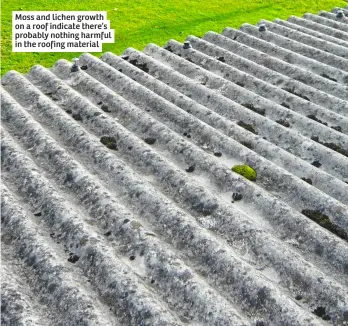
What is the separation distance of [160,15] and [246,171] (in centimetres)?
1389

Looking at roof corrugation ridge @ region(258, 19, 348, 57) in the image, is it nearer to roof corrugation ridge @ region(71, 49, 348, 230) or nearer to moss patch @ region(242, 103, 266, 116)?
moss patch @ region(242, 103, 266, 116)

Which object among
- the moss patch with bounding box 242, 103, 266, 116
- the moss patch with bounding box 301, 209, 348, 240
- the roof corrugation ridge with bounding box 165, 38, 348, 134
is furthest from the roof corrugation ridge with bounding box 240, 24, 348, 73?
the moss patch with bounding box 301, 209, 348, 240

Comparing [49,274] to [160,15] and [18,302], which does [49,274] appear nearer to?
[18,302]

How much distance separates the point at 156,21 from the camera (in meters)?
16.8

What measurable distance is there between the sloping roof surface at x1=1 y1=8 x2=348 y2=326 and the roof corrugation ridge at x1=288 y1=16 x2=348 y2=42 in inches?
43.4

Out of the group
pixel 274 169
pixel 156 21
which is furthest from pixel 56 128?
pixel 156 21

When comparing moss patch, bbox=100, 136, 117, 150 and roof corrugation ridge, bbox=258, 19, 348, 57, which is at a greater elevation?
roof corrugation ridge, bbox=258, 19, 348, 57

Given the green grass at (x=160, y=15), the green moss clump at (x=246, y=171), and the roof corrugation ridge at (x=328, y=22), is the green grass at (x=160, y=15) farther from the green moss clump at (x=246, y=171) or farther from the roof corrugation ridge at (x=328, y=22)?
the green moss clump at (x=246, y=171)

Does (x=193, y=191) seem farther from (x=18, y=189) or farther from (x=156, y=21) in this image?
(x=156, y=21)

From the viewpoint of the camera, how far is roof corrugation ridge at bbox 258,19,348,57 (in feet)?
25.4

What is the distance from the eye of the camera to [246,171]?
4.94 m

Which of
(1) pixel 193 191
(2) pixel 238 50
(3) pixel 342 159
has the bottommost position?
(1) pixel 193 191

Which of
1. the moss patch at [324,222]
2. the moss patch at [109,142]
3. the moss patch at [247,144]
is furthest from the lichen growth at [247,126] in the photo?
the moss patch at [109,142]

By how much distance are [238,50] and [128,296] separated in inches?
229
